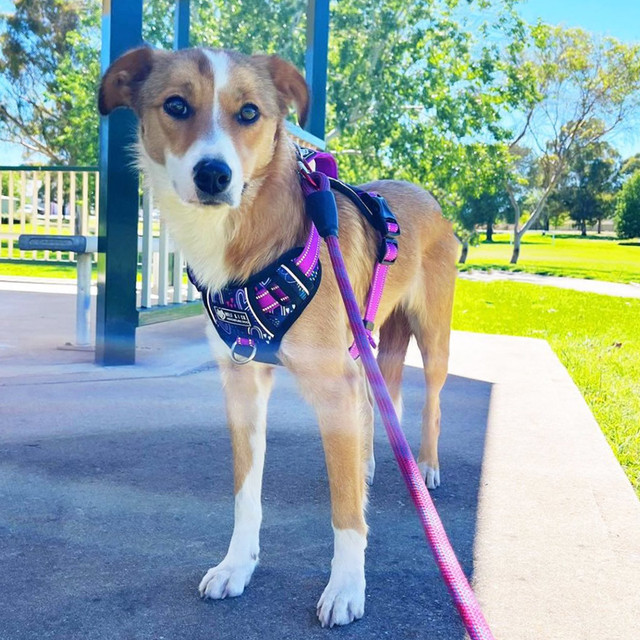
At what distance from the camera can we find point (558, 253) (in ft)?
118

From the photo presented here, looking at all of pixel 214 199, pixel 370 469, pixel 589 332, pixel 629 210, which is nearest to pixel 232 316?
pixel 214 199

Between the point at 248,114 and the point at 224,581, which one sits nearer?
the point at 224,581

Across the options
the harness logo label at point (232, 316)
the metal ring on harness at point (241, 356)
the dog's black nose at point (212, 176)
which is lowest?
the metal ring on harness at point (241, 356)

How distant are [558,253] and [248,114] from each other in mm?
35802

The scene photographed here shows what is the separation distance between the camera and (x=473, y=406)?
434cm

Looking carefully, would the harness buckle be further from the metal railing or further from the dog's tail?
the metal railing

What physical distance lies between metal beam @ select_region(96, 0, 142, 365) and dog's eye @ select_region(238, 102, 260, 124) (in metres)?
2.33

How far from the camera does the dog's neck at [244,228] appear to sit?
2.17m

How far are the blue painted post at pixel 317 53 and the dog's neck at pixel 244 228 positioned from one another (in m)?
4.98

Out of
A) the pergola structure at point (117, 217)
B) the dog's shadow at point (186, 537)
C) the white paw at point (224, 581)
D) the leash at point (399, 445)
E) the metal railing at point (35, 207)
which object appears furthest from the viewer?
Result: the metal railing at point (35, 207)

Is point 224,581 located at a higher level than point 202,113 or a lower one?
Result: lower

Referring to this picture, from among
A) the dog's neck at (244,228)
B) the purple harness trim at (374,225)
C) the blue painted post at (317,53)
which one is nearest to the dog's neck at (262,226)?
the dog's neck at (244,228)

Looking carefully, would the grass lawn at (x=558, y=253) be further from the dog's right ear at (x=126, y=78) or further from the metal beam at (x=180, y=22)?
the dog's right ear at (x=126, y=78)

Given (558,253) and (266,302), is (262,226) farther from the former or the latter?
(558,253)
